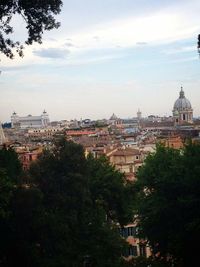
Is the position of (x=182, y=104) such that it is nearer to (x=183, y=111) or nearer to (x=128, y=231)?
(x=183, y=111)

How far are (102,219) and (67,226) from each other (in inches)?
140

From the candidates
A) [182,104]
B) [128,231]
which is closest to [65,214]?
[128,231]

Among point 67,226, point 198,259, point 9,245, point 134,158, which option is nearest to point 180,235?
point 198,259

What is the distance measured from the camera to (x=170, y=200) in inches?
982

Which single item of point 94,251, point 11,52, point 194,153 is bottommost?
point 94,251

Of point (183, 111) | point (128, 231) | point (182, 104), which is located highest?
point (182, 104)

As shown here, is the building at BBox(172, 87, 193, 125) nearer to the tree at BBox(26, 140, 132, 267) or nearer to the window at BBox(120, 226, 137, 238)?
the window at BBox(120, 226, 137, 238)

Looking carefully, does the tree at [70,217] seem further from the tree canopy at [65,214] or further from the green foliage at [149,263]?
the green foliage at [149,263]

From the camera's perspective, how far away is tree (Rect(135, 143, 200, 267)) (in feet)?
73.1

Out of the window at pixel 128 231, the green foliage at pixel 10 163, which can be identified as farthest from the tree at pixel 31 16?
the window at pixel 128 231

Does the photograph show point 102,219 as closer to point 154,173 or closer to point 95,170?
point 154,173

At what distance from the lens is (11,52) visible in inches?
532

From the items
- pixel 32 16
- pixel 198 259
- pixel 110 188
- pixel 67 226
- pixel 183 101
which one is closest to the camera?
pixel 32 16

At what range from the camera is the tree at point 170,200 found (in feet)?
73.1
